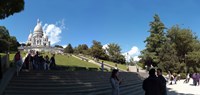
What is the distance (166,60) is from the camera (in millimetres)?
59781

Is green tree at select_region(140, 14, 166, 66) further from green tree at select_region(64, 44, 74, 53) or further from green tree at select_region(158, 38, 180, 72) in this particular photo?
green tree at select_region(64, 44, 74, 53)

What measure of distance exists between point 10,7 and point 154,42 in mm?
52807

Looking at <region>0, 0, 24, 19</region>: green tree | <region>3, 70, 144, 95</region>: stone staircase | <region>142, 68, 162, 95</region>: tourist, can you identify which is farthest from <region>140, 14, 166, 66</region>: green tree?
<region>142, 68, 162, 95</region>: tourist

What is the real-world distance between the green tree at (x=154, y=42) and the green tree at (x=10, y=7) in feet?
165

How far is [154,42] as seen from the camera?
2635 inches

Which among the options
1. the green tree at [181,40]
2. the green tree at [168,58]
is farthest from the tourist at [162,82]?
the green tree at [181,40]

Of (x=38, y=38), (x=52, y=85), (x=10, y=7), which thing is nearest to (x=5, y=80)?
(x=52, y=85)

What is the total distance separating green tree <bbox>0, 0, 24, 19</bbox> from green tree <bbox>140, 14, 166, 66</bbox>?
5022 centimetres

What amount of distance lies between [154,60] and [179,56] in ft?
18.4

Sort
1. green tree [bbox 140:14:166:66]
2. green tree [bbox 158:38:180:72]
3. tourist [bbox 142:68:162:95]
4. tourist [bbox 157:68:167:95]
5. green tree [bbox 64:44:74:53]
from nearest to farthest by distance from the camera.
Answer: tourist [bbox 142:68:162:95]
tourist [bbox 157:68:167:95]
green tree [bbox 158:38:180:72]
green tree [bbox 140:14:166:66]
green tree [bbox 64:44:74:53]

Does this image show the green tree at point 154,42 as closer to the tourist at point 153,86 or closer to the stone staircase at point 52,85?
the stone staircase at point 52,85

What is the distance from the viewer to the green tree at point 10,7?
16.6 meters

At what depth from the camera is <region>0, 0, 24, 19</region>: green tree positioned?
54.5 feet

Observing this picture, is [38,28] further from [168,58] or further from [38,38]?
[168,58]
